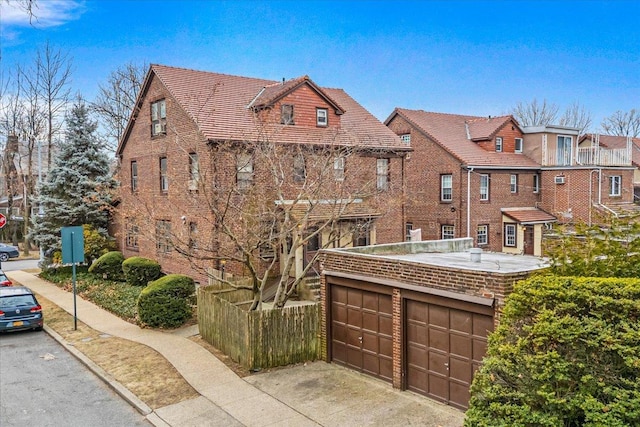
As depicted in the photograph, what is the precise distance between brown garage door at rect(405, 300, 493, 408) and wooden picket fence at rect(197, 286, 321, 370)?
3.07m

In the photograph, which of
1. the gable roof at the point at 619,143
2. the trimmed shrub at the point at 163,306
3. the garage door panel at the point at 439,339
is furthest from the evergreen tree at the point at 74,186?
the gable roof at the point at 619,143

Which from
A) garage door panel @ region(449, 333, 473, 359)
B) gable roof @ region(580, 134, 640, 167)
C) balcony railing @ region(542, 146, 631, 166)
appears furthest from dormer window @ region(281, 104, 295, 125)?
gable roof @ region(580, 134, 640, 167)

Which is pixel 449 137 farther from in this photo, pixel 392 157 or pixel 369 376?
pixel 369 376

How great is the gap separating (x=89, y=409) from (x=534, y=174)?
2902 cm

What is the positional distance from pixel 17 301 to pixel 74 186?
11362 millimetres

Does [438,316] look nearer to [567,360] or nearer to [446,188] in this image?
[567,360]

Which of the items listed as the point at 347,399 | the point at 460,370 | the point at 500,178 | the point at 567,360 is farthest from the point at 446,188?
the point at 567,360

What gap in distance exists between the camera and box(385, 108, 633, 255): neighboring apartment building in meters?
29.9

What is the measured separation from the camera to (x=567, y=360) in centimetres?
691

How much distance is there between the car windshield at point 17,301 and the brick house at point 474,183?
61.9ft

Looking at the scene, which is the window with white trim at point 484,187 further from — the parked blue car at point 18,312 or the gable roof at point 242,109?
the parked blue car at point 18,312

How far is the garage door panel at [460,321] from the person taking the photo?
→ 415 inches

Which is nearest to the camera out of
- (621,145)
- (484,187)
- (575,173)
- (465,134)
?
(484,187)

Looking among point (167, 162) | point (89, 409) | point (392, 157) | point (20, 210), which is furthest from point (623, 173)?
point (20, 210)
